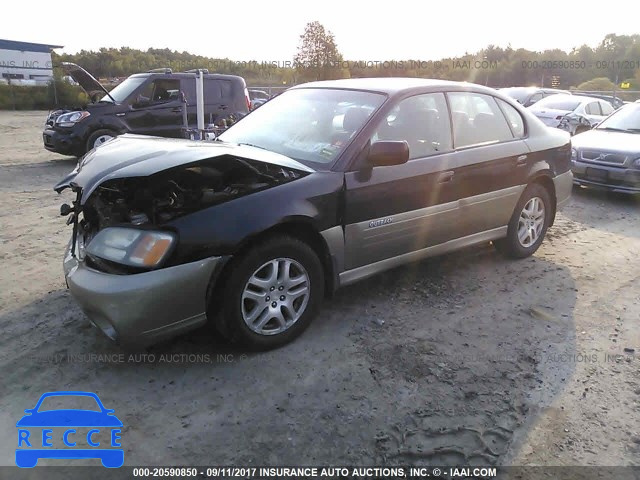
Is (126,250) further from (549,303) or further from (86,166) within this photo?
(549,303)

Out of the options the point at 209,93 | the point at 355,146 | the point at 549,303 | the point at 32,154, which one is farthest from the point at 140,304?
the point at 32,154

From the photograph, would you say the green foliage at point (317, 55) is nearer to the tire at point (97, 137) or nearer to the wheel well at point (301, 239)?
the tire at point (97, 137)

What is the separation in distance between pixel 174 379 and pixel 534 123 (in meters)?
4.13

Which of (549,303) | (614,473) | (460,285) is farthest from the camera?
(460,285)

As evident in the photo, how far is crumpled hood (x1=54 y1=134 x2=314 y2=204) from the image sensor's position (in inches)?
119

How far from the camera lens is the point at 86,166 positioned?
3.41 m

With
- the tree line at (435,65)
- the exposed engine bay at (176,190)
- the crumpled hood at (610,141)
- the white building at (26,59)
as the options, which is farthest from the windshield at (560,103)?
the white building at (26,59)

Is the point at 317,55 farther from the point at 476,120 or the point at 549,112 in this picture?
the point at 476,120

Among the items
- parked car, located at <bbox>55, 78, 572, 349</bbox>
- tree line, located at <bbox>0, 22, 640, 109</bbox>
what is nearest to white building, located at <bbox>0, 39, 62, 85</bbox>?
tree line, located at <bbox>0, 22, 640, 109</bbox>

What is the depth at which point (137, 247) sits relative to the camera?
9.50 feet

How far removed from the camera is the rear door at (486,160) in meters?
4.34

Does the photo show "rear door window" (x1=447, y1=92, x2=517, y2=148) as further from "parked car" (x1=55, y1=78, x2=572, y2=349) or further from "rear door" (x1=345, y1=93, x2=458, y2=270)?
"rear door" (x1=345, y1=93, x2=458, y2=270)

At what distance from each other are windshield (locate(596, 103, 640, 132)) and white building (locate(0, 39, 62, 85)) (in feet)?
141

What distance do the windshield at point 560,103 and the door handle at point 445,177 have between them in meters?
11.0
